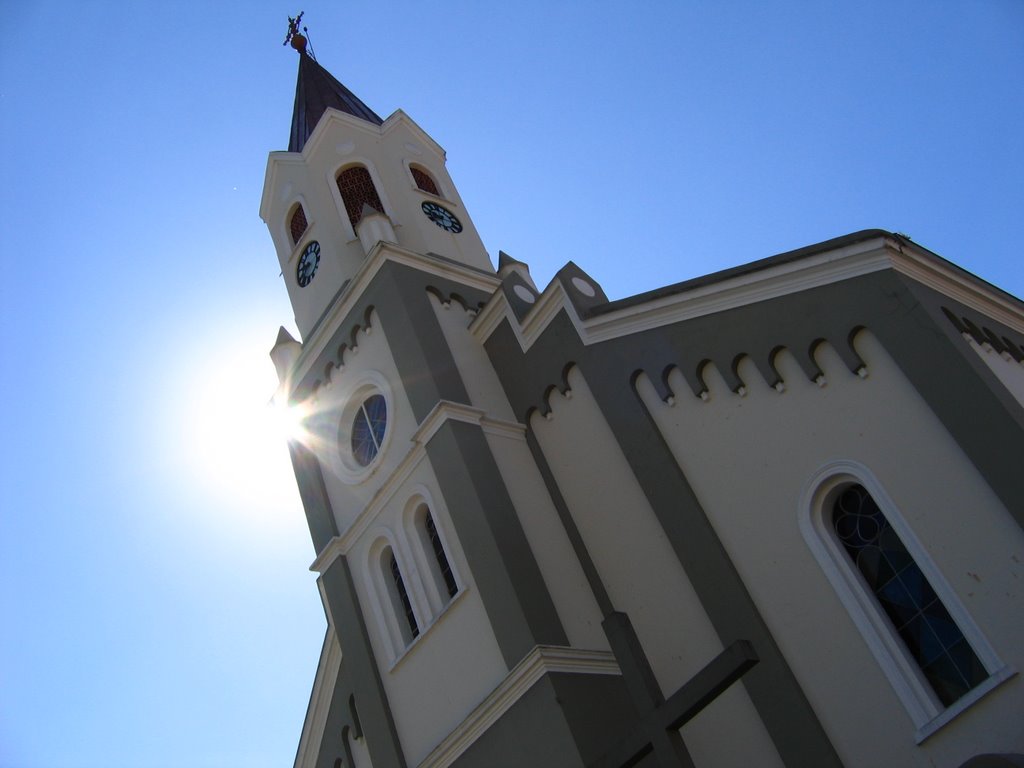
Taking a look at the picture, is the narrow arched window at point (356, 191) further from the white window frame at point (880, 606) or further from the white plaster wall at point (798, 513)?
the white window frame at point (880, 606)

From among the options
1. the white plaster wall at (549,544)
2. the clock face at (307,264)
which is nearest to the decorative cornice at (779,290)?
the white plaster wall at (549,544)

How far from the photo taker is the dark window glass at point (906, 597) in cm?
940

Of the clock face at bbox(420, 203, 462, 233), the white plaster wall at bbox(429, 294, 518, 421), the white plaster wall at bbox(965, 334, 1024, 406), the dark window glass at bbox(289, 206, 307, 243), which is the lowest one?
the white plaster wall at bbox(965, 334, 1024, 406)

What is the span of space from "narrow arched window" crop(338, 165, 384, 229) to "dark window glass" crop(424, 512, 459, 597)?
615cm

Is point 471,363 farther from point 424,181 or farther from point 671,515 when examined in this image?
point 424,181

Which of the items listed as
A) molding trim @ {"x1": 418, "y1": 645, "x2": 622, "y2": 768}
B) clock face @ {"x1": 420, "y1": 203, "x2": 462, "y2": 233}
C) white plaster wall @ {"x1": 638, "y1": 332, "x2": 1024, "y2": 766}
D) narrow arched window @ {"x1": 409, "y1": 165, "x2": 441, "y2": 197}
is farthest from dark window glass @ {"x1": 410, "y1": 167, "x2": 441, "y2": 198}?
→ molding trim @ {"x1": 418, "y1": 645, "x2": 622, "y2": 768}

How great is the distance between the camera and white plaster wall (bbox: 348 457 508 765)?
1171 centimetres

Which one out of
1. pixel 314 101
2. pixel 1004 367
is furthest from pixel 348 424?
pixel 1004 367

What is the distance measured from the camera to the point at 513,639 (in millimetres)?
11227

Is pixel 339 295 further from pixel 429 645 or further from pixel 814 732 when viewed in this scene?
pixel 814 732

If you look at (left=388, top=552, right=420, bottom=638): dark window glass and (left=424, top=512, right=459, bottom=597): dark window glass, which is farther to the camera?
(left=388, top=552, right=420, bottom=638): dark window glass

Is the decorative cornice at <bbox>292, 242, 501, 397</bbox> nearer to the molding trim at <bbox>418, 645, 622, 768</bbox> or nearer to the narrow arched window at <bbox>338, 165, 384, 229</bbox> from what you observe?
the narrow arched window at <bbox>338, 165, 384, 229</bbox>

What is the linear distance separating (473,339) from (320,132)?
5.92 metres

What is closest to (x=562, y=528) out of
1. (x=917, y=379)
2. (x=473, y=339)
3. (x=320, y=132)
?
(x=473, y=339)
